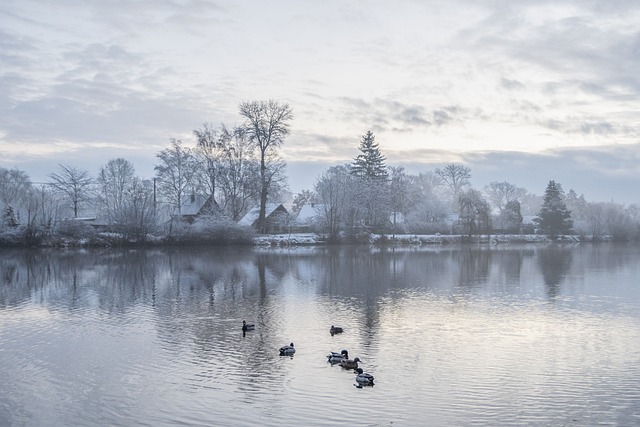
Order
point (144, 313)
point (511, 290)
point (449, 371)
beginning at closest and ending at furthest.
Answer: point (449, 371)
point (144, 313)
point (511, 290)

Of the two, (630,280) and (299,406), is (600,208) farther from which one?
(299,406)

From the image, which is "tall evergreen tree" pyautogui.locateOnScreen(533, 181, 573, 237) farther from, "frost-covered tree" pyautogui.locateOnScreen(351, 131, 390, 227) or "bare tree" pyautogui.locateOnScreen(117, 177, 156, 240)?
"bare tree" pyautogui.locateOnScreen(117, 177, 156, 240)

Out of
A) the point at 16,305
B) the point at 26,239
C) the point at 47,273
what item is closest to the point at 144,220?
the point at 26,239

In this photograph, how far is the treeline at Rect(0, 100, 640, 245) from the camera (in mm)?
63250

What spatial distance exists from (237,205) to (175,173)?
9.52 metres

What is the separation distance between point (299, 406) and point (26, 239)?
180 feet

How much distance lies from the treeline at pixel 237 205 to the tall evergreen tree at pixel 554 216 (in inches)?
5.8

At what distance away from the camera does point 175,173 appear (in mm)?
72562

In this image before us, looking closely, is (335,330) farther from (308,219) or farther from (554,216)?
(554,216)

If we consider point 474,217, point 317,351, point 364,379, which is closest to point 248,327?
point 317,351

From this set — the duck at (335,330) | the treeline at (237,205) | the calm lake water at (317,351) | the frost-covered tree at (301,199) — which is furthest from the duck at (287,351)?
the frost-covered tree at (301,199)

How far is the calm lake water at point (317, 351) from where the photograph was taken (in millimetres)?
12523

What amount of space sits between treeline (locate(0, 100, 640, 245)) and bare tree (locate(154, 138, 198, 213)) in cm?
12

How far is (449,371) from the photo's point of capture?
50.0ft
